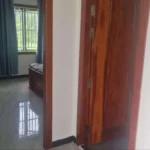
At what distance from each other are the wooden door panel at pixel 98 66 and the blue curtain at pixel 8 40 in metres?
3.80

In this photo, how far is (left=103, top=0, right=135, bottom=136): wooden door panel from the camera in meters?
2.07

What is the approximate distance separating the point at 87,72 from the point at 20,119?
1.49 m

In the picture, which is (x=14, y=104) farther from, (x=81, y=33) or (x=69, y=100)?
(x=81, y=33)

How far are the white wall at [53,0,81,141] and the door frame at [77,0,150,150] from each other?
0.36 feet

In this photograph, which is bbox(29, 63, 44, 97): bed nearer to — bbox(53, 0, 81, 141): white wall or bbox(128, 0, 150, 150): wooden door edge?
bbox(53, 0, 81, 141): white wall

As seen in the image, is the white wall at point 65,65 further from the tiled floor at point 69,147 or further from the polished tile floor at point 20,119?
the polished tile floor at point 20,119

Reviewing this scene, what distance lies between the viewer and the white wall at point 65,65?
2014mm

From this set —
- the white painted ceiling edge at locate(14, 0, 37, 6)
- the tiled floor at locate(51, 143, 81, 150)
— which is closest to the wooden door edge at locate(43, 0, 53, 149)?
the tiled floor at locate(51, 143, 81, 150)

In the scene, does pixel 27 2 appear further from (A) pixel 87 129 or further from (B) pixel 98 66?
(A) pixel 87 129

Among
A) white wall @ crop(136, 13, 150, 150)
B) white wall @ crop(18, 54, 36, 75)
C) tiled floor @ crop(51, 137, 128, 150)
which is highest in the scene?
white wall @ crop(136, 13, 150, 150)

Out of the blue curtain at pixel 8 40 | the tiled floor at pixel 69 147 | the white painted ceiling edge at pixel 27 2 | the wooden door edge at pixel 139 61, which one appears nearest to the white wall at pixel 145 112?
the wooden door edge at pixel 139 61

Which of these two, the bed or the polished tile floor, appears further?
the bed

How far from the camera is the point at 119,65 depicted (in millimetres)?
2203

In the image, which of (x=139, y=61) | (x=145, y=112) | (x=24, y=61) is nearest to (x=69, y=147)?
(x=145, y=112)
